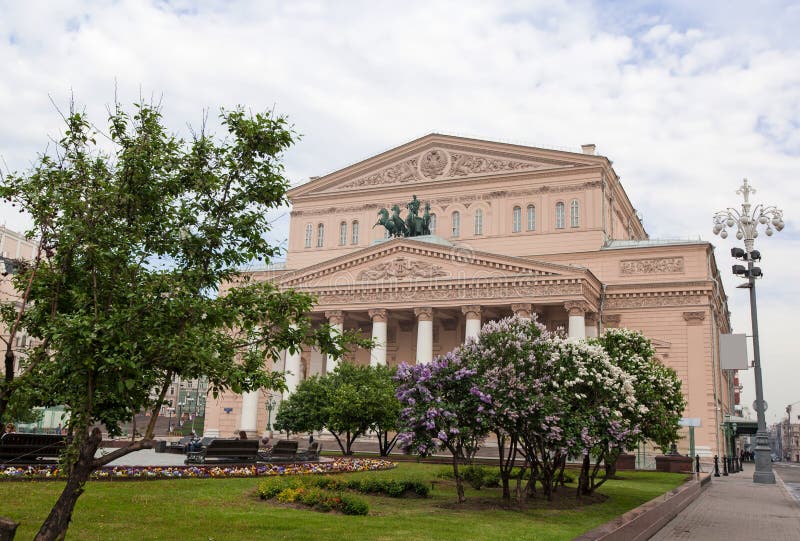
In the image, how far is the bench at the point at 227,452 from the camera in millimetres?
22234

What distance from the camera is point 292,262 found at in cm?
5634

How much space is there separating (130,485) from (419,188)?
39.7 metres

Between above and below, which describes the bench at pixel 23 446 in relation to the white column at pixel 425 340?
below

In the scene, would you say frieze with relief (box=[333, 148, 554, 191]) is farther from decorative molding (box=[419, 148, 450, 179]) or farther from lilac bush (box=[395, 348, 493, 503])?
lilac bush (box=[395, 348, 493, 503])

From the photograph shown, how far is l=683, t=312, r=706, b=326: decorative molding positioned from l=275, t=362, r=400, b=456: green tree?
20.0 meters

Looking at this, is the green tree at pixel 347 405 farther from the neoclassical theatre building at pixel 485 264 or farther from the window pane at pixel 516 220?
the window pane at pixel 516 220

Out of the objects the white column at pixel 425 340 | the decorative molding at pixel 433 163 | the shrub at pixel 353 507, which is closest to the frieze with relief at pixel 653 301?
the white column at pixel 425 340

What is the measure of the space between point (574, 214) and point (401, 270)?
13.1 meters

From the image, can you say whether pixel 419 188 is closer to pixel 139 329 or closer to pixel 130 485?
pixel 130 485

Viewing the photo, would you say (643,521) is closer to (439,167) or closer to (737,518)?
(737,518)

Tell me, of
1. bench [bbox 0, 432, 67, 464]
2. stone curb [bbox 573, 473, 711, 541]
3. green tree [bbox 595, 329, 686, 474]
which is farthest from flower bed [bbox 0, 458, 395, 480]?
stone curb [bbox 573, 473, 711, 541]

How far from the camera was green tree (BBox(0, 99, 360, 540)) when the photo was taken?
769 cm

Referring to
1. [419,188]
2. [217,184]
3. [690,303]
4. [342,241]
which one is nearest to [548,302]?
[690,303]

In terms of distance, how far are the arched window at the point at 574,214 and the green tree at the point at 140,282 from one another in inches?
1639
